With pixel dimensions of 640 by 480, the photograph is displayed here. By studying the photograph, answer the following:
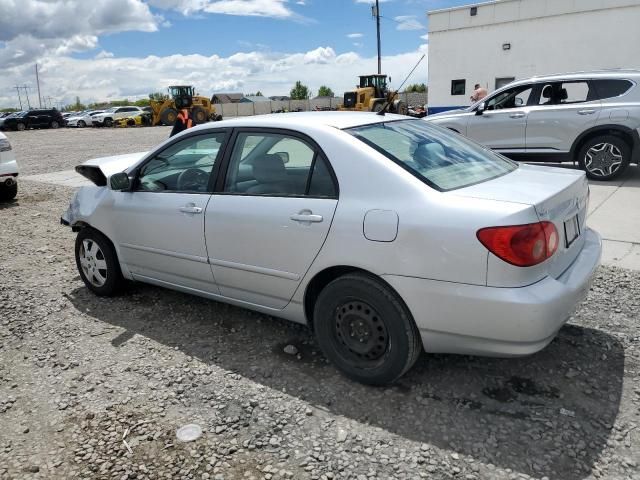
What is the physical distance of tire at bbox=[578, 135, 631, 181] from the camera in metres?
8.31

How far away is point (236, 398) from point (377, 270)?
1.13m

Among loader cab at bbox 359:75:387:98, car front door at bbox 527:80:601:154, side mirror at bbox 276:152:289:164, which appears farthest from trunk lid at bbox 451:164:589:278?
loader cab at bbox 359:75:387:98

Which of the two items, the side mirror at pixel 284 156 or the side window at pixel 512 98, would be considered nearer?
the side mirror at pixel 284 156

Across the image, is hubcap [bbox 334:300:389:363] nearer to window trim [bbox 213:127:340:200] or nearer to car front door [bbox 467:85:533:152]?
window trim [bbox 213:127:340:200]

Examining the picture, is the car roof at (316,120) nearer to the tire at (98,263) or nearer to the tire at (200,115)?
the tire at (98,263)

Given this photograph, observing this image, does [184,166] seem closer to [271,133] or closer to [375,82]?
[271,133]

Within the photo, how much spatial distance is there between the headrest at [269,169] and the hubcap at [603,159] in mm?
6986

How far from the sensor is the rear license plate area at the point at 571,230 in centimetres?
286

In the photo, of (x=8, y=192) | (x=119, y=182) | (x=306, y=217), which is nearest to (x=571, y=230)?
(x=306, y=217)

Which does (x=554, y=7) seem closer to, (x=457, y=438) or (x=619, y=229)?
(x=619, y=229)

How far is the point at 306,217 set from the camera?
3.07 m

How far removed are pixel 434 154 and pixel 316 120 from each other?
2.56 ft

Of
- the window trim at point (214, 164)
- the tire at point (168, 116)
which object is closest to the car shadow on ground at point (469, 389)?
the window trim at point (214, 164)

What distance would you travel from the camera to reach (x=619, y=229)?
235 inches
